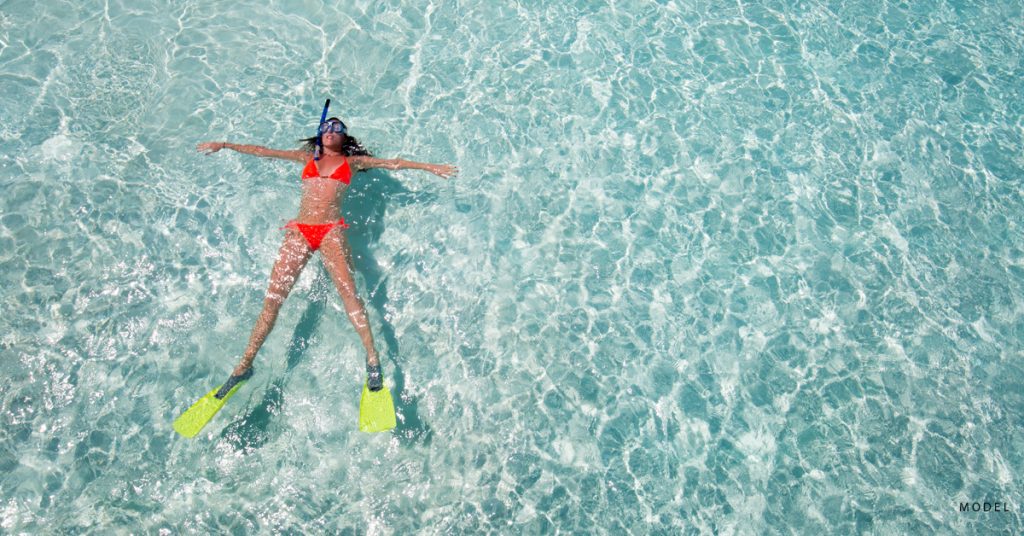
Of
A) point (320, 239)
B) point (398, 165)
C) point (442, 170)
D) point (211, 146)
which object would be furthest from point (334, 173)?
point (211, 146)

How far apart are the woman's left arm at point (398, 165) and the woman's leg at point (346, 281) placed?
1011 mm

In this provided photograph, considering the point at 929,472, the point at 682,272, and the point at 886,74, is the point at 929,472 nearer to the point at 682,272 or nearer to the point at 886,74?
the point at 682,272

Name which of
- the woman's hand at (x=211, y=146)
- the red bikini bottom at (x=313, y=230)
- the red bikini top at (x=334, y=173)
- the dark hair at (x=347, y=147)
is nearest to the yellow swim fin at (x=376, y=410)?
the red bikini bottom at (x=313, y=230)

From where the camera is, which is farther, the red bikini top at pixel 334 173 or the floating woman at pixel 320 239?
the red bikini top at pixel 334 173

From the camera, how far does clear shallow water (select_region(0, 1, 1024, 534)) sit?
23.1 feet

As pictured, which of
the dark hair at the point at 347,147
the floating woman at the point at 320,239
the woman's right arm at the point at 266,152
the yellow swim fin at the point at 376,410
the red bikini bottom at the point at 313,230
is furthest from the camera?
the dark hair at the point at 347,147

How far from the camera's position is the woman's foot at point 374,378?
23.2 feet

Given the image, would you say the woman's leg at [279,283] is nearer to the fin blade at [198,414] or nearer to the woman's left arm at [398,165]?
the fin blade at [198,414]

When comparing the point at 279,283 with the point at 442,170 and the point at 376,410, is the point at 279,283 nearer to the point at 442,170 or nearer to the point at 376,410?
the point at 376,410

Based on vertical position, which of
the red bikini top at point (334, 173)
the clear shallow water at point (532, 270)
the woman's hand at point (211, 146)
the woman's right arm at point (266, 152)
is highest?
the woman's hand at point (211, 146)

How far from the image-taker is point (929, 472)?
24.4ft

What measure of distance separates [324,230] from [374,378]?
1922 mm

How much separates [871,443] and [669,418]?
7.88ft

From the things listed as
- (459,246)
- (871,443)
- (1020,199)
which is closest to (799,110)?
(1020,199)
